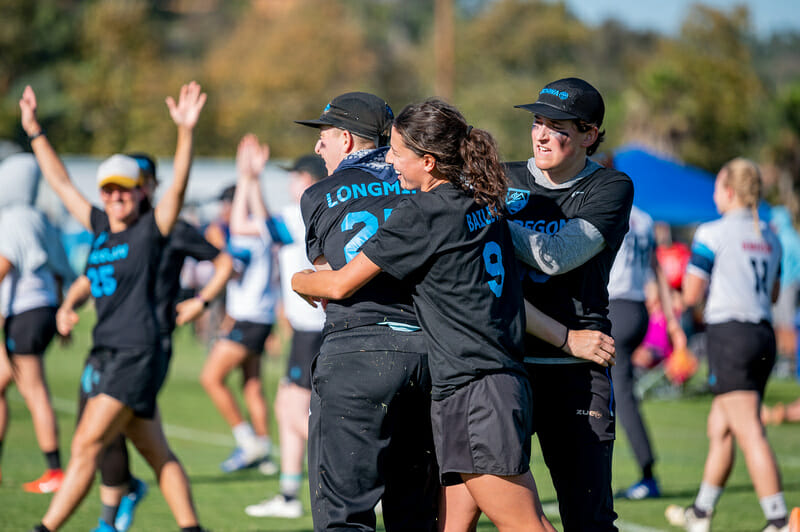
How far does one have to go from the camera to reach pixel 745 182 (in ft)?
20.4

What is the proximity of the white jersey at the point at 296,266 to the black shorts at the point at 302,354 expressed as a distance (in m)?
0.06

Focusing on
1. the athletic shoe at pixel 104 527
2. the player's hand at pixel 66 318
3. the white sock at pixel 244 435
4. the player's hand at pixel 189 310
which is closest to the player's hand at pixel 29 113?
the player's hand at pixel 66 318

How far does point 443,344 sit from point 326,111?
3.80 feet

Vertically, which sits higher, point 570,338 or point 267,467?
point 570,338

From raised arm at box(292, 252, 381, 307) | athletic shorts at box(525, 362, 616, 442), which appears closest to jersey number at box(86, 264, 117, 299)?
raised arm at box(292, 252, 381, 307)

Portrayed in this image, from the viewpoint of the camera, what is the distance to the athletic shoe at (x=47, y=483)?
7.20 metres

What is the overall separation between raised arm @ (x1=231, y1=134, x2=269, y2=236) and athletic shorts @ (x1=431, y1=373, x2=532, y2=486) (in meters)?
3.64

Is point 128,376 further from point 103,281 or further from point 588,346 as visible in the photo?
point 588,346

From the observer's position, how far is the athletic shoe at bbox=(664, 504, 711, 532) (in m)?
6.13

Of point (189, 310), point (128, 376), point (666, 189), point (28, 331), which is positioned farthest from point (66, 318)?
point (666, 189)

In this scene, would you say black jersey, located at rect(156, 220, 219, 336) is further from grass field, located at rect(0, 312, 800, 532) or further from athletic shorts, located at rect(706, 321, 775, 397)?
athletic shorts, located at rect(706, 321, 775, 397)

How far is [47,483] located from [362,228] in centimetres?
469

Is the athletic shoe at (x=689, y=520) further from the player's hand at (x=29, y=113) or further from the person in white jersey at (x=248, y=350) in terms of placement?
the player's hand at (x=29, y=113)

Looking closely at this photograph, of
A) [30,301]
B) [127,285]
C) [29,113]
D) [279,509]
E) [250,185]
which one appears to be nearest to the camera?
[127,285]
